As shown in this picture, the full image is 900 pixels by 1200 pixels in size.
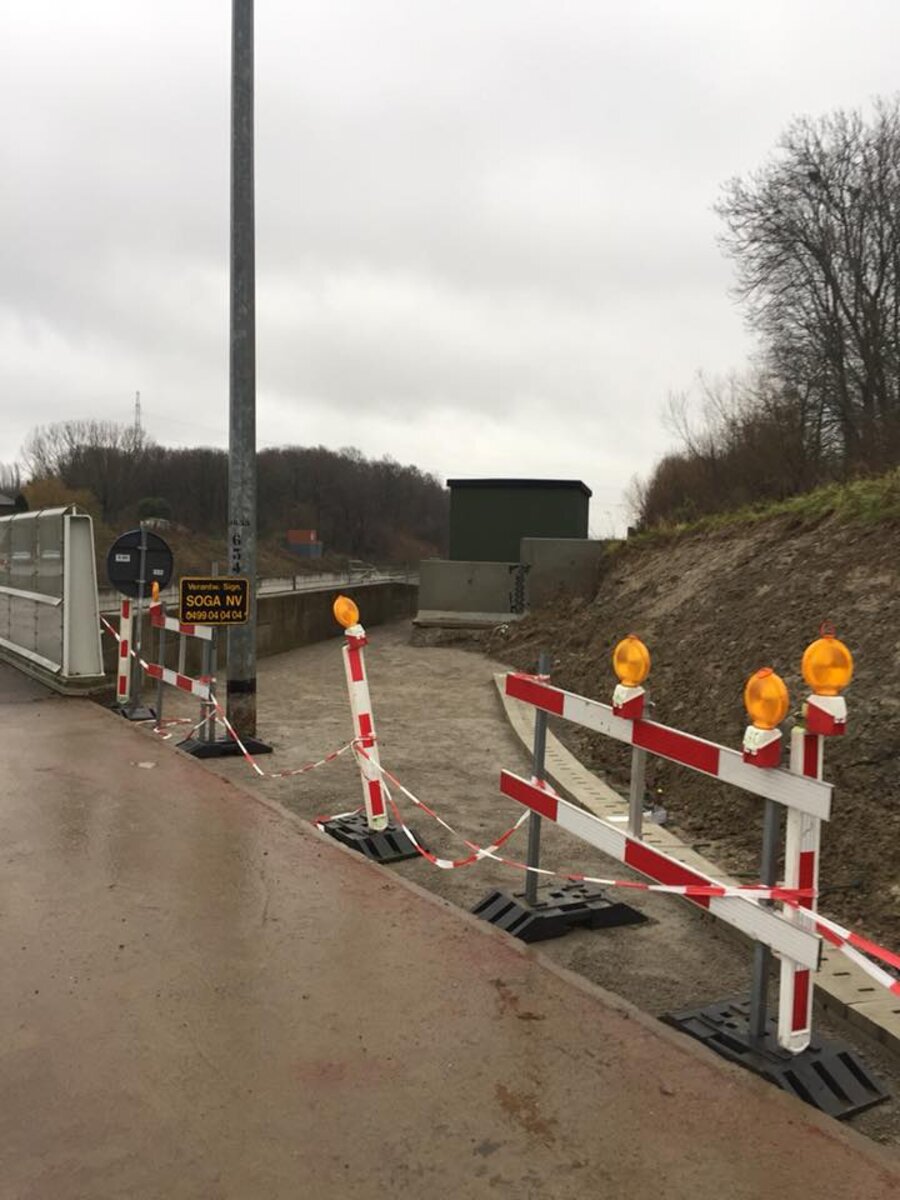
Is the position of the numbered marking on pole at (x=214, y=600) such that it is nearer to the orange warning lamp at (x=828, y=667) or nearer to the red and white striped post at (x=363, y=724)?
the red and white striped post at (x=363, y=724)

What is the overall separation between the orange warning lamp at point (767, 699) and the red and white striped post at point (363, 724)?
3.10 m

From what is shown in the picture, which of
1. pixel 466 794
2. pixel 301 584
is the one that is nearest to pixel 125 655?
pixel 466 794

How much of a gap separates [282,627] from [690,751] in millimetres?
15229

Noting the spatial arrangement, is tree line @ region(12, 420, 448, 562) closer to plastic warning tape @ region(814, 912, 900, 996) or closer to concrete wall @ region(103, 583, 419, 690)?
concrete wall @ region(103, 583, 419, 690)

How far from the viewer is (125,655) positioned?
998 centimetres

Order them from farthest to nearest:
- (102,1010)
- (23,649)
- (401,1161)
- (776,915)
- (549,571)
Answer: (549,571) < (23,649) < (102,1010) < (776,915) < (401,1161)

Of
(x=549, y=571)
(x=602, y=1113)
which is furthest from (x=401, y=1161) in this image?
(x=549, y=571)

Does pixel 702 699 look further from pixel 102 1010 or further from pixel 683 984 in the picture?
pixel 102 1010

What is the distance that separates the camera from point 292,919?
437 centimetres

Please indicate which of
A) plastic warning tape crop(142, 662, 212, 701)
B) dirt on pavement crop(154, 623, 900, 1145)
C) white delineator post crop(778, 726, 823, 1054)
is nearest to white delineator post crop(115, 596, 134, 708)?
plastic warning tape crop(142, 662, 212, 701)

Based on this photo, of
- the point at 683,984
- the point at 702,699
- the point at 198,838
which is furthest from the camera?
the point at 702,699

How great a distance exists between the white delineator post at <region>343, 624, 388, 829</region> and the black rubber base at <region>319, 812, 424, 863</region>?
7cm

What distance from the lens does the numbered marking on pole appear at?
801cm

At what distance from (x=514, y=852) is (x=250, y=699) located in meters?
3.66
